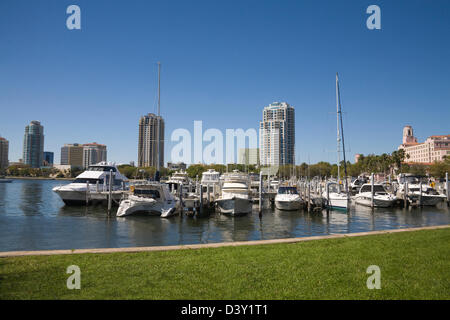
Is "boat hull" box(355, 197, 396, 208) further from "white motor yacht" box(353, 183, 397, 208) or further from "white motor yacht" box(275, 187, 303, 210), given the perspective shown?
"white motor yacht" box(275, 187, 303, 210)

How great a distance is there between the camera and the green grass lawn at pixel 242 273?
674cm

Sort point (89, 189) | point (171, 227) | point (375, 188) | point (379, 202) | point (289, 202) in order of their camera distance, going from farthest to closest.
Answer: point (375, 188)
point (89, 189)
point (379, 202)
point (289, 202)
point (171, 227)

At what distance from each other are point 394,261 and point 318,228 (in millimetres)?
16712

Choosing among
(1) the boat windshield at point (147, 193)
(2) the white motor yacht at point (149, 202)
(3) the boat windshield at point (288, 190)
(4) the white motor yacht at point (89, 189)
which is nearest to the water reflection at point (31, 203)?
(4) the white motor yacht at point (89, 189)

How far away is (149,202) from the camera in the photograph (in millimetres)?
31531

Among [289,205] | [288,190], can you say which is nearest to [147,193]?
[289,205]

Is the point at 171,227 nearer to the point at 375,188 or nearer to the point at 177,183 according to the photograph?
the point at 177,183

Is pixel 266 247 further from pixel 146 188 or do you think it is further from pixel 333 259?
pixel 146 188

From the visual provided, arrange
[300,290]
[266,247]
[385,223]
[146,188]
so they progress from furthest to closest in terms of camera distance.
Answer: [146,188] < [385,223] < [266,247] < [300,290]

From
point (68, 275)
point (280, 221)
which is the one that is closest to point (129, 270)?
point (68, 275)

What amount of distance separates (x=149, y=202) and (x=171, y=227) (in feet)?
21.6

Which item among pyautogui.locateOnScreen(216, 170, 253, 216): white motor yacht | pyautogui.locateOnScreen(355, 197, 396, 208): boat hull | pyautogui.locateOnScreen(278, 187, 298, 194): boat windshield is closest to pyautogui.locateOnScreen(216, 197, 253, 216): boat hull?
pyautogui.locateOnScreen(216, 170, 253, 216): white motor yacht

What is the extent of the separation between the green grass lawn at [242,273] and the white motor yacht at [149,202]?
70.1 ft

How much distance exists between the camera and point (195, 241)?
63.9 feet
